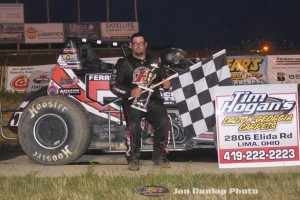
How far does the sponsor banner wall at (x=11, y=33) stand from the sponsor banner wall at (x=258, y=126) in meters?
40.6

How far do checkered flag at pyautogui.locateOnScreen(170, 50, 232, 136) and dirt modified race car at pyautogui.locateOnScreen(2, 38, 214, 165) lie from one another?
0.93 ft

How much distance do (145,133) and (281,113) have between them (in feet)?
5.82

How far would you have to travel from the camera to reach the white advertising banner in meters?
46.0

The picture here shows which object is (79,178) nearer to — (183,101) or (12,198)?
(12,198)

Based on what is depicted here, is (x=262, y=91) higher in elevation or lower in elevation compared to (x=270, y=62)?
lower

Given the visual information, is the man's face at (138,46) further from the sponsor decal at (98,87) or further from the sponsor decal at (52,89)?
the sponsor decal at (52,89)

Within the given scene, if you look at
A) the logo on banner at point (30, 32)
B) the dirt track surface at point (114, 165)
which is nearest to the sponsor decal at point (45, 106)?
the dirt track surface at point (114, 165)

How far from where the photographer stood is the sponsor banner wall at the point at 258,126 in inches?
285

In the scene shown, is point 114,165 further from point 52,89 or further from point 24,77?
point 24,77

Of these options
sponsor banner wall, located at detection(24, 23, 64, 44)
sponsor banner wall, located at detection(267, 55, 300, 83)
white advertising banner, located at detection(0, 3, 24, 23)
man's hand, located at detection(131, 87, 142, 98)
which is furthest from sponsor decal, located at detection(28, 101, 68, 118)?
sponsor banner wall, located at detection(24, 23, 64, 44)

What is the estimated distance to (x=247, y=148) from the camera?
285 inches

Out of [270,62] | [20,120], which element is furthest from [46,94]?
[270,62]

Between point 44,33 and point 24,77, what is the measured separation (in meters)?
25.1

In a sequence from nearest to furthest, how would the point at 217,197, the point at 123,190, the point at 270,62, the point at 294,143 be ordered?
1. the point at 217,197
2. the point at 123,190
3. the point at 294,143
4. the point at 270,62
